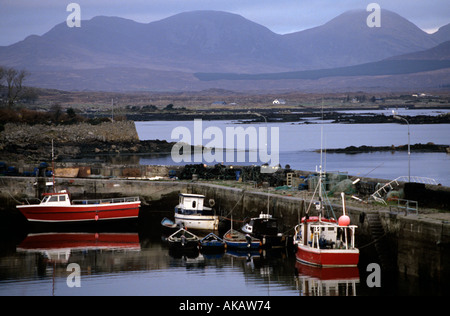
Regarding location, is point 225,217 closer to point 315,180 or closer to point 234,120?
point 315,180

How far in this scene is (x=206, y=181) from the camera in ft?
157

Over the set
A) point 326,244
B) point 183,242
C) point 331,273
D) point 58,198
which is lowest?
point 331,273

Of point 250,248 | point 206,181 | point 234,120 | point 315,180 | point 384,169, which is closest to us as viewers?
point 250,248

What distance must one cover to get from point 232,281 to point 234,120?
149 metres

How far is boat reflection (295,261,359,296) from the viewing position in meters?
27.7

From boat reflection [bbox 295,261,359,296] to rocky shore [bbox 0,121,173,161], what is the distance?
1903 inches

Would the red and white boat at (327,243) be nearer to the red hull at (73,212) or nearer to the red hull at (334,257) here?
the red hull at (334,257)

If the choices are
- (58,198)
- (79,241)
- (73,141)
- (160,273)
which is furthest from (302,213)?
(73,141)

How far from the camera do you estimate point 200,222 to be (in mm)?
40281

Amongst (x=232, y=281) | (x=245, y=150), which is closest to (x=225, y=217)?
(x=232, y=281)

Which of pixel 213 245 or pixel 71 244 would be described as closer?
pixel 213 245

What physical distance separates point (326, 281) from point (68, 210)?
18795 mm

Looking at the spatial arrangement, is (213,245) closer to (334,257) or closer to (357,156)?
(334,257)

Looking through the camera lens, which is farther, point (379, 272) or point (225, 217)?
point (225, 217)
